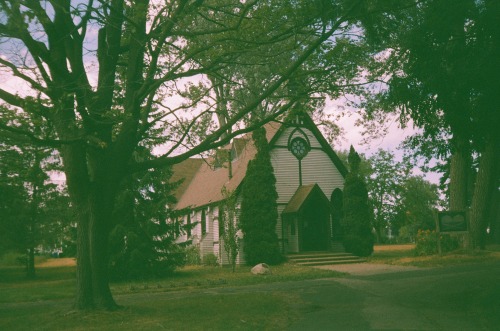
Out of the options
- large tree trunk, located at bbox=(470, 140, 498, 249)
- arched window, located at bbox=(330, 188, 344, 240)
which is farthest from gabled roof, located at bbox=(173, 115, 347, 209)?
large tree trunk, located at bbox=(470, 140, 498, 249)

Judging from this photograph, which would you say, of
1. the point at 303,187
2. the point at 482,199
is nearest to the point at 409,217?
the point at 303,187

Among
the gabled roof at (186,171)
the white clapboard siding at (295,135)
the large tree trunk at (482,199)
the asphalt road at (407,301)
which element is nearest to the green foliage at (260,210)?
the white clapboard siding at (295,135)

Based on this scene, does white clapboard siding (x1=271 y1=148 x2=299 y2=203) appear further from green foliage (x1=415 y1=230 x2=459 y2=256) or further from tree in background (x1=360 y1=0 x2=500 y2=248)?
tree in background (x1=360 y1=0 x2=500 y2=248)

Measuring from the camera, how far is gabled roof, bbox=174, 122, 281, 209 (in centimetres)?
3028

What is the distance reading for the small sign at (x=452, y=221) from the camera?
2073 cm

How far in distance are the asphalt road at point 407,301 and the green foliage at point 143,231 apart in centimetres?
832

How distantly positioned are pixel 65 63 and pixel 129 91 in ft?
5.06

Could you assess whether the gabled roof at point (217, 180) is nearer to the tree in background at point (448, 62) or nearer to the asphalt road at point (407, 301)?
the asphalt road at point (407, 301)

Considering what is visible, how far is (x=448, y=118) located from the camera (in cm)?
1163

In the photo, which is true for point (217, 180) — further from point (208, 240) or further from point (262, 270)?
point (262, 270)

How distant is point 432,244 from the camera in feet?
75.4

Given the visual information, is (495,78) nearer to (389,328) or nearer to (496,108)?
(496,108)

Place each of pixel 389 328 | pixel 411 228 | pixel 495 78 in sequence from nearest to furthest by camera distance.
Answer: pixel 389 328, pixel 495 78, pixel 411 228

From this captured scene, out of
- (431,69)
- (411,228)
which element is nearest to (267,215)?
(431,69)
